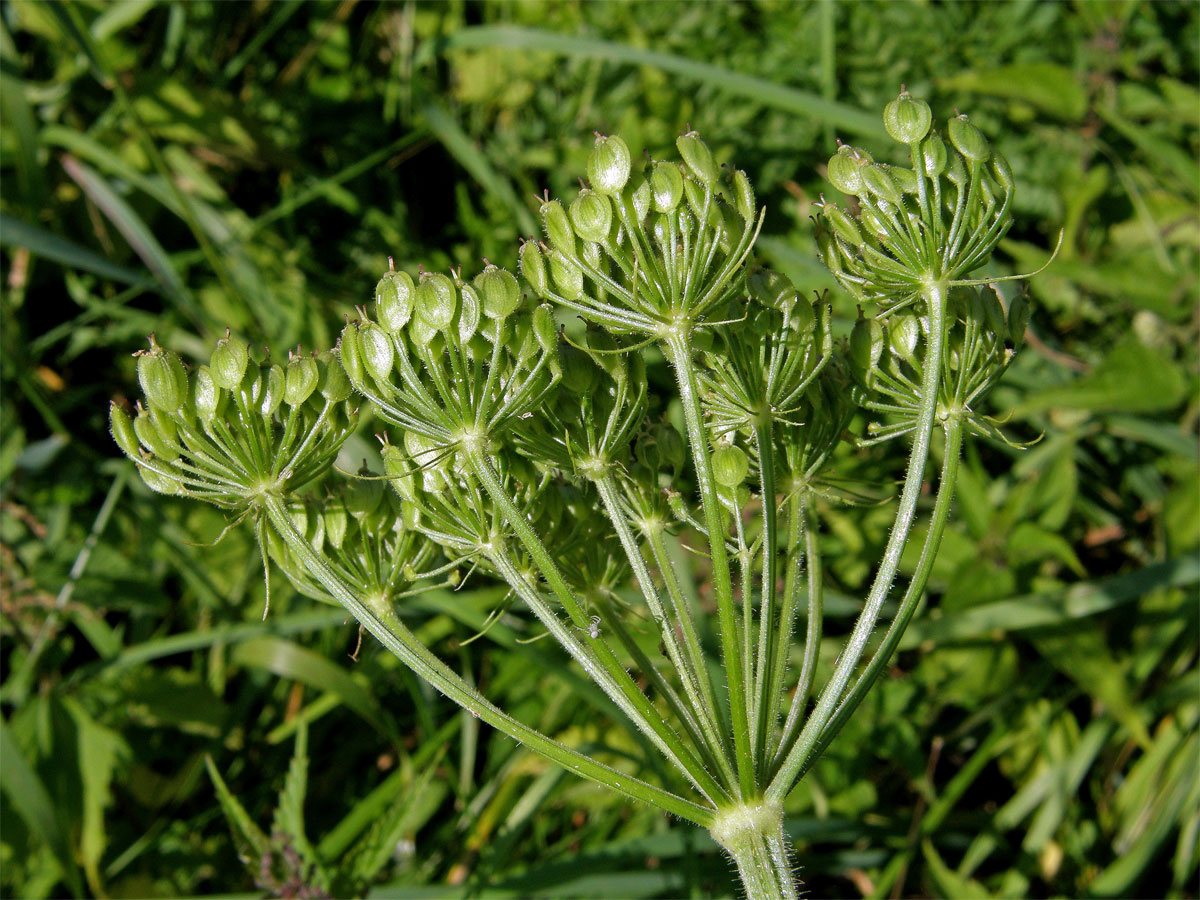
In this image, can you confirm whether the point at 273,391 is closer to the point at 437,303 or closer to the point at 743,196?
the point at 437,303

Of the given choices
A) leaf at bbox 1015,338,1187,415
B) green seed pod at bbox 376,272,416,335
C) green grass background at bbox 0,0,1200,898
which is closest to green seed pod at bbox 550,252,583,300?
green seed pod at bbox 376,272,416,335

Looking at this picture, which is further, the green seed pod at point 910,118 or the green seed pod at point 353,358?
the green seed pod at point 910,118

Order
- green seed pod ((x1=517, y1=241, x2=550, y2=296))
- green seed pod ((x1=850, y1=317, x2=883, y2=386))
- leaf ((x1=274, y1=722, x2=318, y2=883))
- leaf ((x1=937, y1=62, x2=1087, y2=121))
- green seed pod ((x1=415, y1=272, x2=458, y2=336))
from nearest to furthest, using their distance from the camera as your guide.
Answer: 1. green seed pod ((x1=415, y1=272, x2=458, y2=336))
2. green seed pod ((x1=517, y1=241, x2=550, y2=296))
3. green seed pod ((x1=850, y1=317, x2=883, y2=386))
4. leaf ((x1=274, y1=722, x2=318, y2=883))
5. leaf ((x1=937, y1=62, x2=1087, y2=121))

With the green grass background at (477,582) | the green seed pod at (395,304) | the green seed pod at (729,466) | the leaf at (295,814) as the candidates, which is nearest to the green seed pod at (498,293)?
the green seed pod at (395,304)

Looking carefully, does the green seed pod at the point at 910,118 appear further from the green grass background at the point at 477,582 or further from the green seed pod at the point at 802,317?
the green grass background at the point at 477,582

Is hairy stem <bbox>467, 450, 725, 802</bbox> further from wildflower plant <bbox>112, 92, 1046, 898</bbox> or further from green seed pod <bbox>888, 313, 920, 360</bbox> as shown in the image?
green seed pod <bbox>888, 313, 920, 360</bbox>

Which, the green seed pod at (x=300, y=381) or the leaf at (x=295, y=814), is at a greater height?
the green seed pod at (x=300, y=381)

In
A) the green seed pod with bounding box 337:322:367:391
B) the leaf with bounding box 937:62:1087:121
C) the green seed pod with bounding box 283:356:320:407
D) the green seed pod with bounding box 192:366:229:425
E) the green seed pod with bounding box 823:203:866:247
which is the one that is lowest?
the green seed pod with bounding box 192:366:229:425

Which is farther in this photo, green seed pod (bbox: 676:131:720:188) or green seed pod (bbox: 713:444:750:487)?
green seed pod (bbox: 713:444:750:487)
